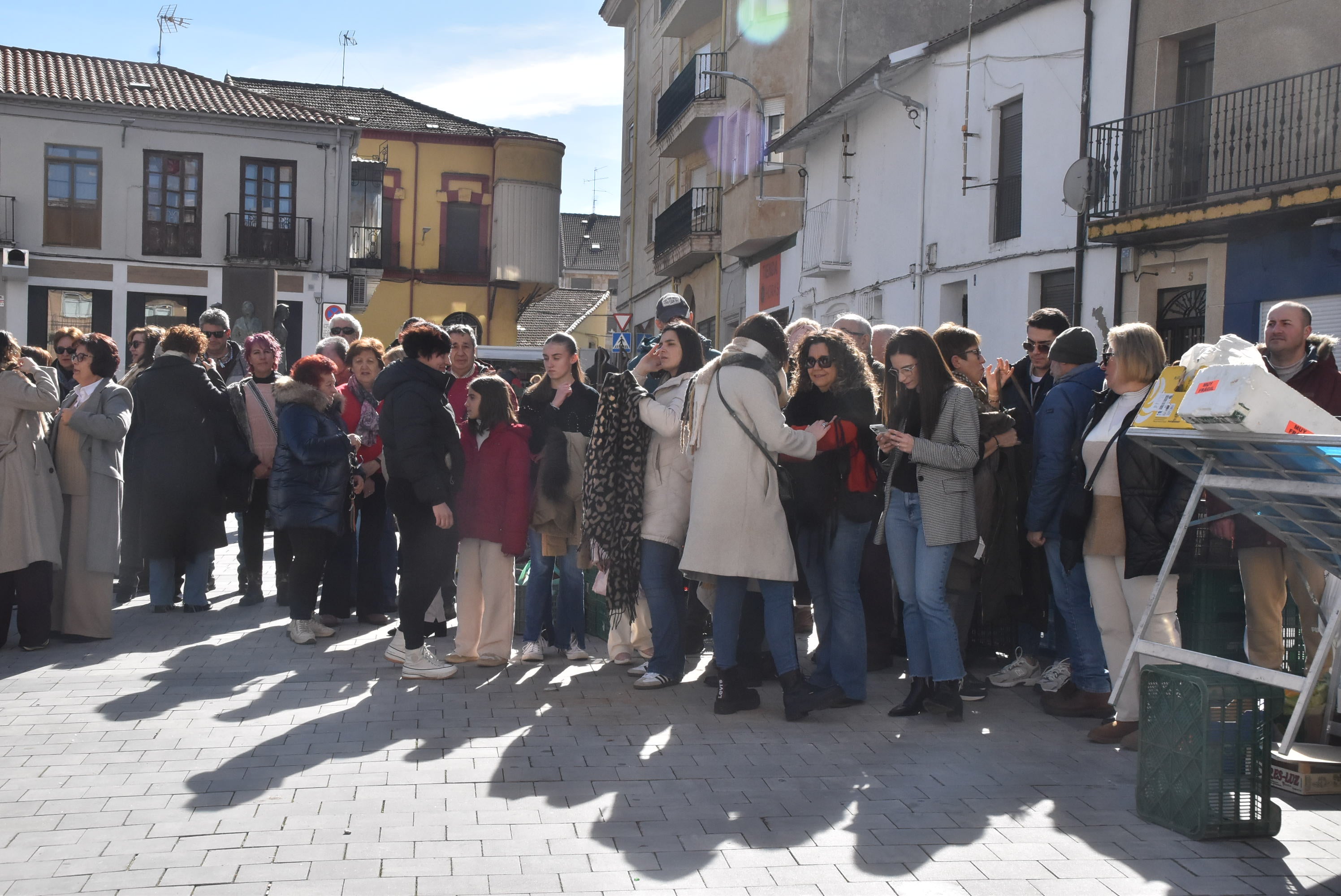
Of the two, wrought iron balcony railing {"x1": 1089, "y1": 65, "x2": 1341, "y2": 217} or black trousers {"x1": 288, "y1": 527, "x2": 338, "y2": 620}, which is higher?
wrought iron balcony railing {"x1": 1089, "y1": 65, "x2": 1341, "y2": 217}

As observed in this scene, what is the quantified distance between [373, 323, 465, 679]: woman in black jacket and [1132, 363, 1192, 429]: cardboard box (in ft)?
12.2

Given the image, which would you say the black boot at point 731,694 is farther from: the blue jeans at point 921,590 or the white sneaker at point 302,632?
the white sneaker at point 302,632

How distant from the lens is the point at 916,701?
6594mm

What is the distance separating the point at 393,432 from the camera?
7.15m


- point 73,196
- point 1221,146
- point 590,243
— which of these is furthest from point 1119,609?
point 590,243

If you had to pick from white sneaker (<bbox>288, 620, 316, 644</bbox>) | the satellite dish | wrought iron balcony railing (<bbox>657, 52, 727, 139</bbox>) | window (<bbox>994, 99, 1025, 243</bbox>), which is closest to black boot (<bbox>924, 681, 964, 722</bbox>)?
white sneaker (<bbox>288, 620, 316, 644</bbox>)

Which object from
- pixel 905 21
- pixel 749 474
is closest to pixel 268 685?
pixel 749 474

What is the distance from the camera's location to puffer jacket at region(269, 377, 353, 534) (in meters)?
8.38

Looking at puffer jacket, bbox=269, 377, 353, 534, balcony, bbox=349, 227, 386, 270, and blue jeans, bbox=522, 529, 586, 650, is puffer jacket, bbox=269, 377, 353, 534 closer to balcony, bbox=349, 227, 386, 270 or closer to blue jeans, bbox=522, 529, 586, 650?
blue jeans, bbox=522, 529, 586, 650

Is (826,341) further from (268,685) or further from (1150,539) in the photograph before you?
(268,685)

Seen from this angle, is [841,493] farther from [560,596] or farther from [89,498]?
[89,498]

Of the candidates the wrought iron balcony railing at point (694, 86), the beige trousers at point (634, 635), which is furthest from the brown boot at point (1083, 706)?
the wrought iron balcony railing at point (694, 86)

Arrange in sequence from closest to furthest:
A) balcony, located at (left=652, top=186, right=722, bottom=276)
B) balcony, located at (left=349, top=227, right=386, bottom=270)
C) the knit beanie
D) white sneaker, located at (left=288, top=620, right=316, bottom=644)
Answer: the knit beanie, white sneaker, located at (left=288, top=620, right=316, bottom=644), balcony, located at (left=652, top=186, right=722, bottom=276), balcony, located at (left=349, top=227, right=386, bottom=270)

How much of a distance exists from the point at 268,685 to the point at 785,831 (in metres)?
3.46
